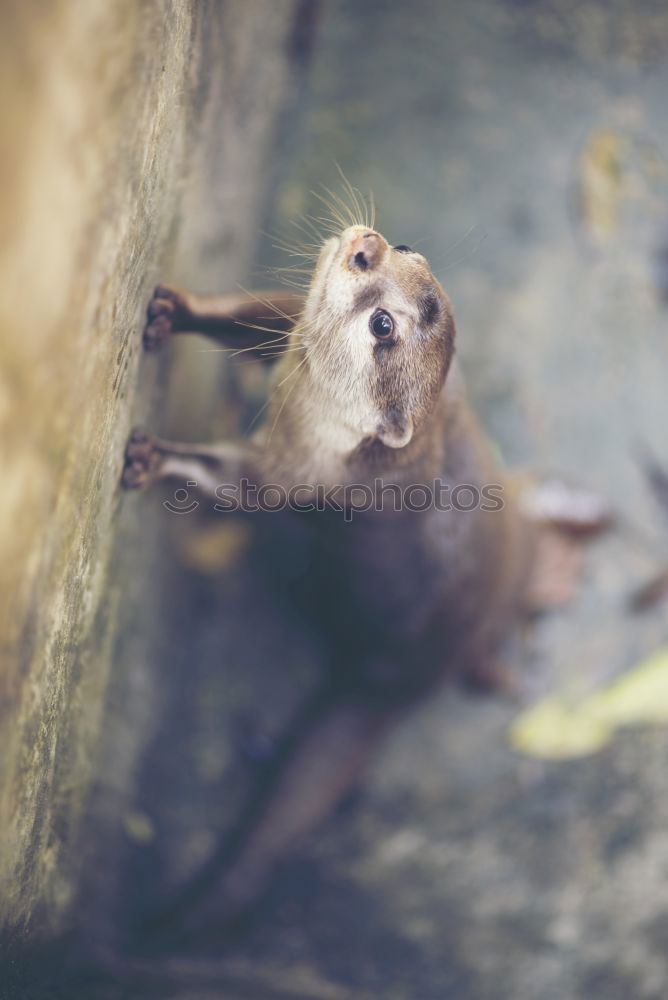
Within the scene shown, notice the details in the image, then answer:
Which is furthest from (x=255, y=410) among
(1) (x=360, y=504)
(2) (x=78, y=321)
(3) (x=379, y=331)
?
(2) (x=78, y=321)

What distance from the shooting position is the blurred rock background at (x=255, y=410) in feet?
3.67

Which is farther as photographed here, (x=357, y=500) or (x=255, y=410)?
(x=255, y=410)

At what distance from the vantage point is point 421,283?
6.27ft

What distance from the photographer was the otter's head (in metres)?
1.91

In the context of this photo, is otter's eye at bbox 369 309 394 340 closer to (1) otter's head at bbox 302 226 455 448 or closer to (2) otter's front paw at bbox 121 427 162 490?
(1) otter's head at bbox 302 226 455 448

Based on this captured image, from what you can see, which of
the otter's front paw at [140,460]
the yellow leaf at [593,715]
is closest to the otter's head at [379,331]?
the otter's front paw at [140,460]

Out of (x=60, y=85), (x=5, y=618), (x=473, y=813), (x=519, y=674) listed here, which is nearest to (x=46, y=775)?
(x=5, y=618)

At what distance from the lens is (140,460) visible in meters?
1.88

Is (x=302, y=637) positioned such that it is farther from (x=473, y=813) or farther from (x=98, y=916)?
(x=98, y=916)

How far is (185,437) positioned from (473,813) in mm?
1511

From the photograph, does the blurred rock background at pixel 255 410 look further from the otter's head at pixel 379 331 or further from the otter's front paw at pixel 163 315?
the otter's head at pixel 379 331

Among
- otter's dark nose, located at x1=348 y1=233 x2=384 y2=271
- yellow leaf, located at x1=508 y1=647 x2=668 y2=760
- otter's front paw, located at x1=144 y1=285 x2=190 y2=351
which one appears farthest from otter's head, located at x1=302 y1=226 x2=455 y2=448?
yellow leaf, located at x1=508 y1=647 x2=668 y2=760

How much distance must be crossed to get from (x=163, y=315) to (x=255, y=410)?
118cm

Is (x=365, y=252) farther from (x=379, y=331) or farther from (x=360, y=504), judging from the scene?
(x=360, y=504)
